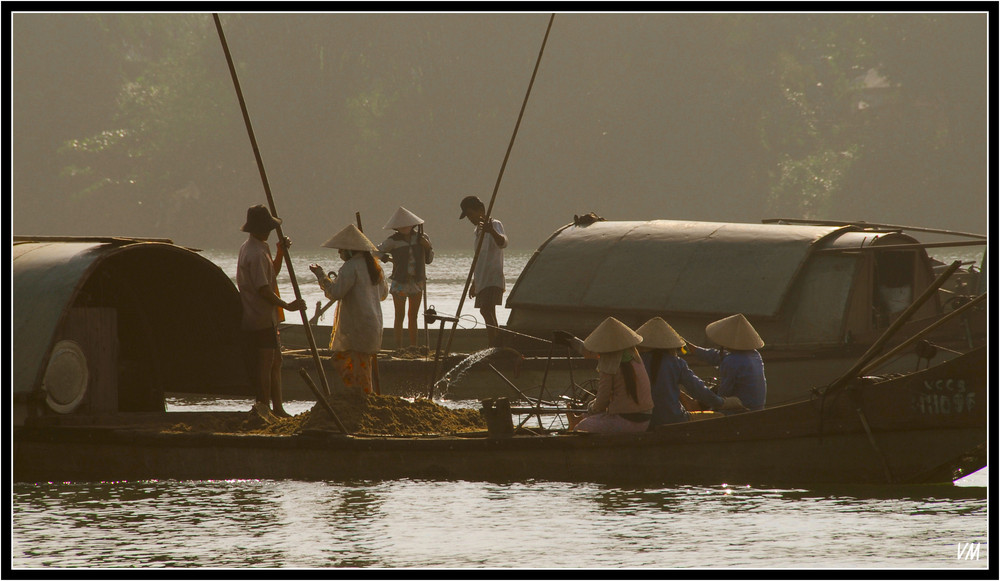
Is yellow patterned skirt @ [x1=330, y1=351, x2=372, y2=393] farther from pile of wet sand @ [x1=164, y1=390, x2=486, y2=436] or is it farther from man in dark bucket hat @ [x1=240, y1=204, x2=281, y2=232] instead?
man in dark bucket hat @ [x1=240, y1=204, x2=281, y2=232]

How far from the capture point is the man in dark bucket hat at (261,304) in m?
10.2

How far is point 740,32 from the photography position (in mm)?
64625

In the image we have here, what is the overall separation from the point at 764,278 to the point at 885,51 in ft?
159

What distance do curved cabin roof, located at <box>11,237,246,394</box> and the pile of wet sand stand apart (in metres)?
0.88

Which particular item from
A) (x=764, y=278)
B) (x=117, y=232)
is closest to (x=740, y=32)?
(x=117, y=232)

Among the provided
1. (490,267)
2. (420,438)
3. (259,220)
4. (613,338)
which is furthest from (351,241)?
(490,267)

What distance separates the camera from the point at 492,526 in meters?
8.63

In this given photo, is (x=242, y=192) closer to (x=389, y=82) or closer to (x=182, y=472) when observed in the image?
(x=389, y=82)

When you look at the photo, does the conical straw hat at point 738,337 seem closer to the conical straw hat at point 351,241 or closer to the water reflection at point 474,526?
the water reflection at point 474,526

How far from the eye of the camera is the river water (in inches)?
308

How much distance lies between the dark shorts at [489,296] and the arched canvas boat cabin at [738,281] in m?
0.66

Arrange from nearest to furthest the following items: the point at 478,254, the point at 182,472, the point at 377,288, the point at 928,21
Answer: the point at 182,472
the point at 377,288
the point at 478,254
the point at 928,21

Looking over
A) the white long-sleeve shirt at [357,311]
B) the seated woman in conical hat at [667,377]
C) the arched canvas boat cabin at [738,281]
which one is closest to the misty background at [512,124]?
the arched canvas boat cabin at [738,281]

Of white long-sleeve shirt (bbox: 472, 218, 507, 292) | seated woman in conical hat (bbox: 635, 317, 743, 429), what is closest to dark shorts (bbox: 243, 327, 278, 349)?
seated woman in conical hat (bbox: 635, 317, 743, 429)
